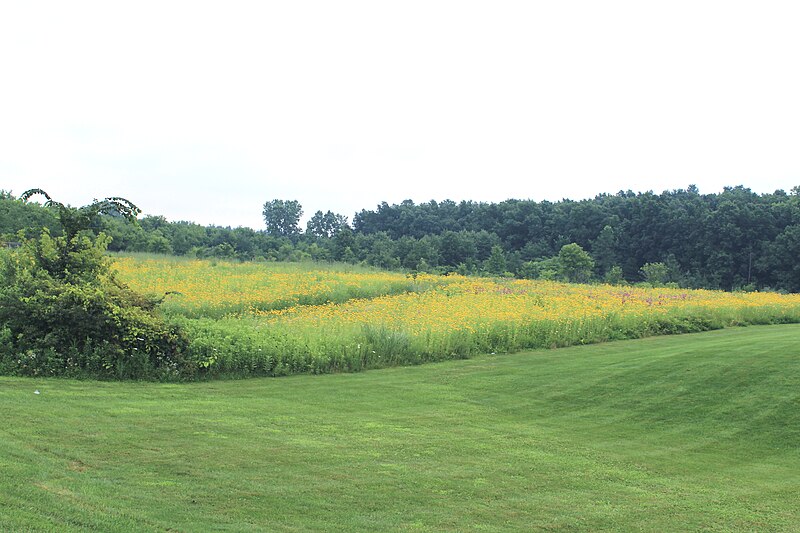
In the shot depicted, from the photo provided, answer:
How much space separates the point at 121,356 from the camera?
44.2ft

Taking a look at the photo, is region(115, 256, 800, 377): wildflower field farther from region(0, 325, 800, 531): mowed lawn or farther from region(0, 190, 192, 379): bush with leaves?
region(0, 325, 800, 531): mowed lawn

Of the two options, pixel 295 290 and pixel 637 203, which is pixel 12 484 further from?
pixel 637 203

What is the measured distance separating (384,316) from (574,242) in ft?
194

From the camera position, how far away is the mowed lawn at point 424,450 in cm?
645

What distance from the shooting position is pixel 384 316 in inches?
792

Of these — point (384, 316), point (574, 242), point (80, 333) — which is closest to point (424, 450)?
point (80, 333)

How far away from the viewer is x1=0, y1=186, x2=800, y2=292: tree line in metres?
54.6

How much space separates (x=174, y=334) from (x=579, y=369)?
8.14 m

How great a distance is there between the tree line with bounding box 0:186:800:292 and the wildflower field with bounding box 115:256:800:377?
20.7 m

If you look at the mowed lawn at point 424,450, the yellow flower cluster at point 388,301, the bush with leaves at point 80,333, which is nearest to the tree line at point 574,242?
the yellow flower cluster at point 388,301

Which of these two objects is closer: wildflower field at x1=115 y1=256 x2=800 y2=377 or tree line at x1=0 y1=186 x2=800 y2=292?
wildflower field at x1=115 y1=256 x2=800 y2=377

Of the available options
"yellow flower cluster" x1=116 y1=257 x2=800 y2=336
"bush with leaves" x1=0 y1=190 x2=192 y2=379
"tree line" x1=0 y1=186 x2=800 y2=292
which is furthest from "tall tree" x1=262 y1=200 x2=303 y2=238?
"bush with leaves" x1=0 y1=190 x2=192 y2=379

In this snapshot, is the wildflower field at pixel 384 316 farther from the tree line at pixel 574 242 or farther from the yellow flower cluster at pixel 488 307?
the tree line at pixel 574 242

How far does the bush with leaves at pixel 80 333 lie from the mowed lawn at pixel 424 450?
754 millimetres
